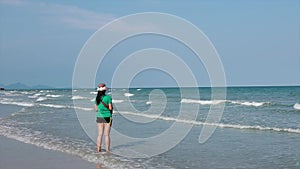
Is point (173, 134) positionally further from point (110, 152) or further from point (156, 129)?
point (110, 152)

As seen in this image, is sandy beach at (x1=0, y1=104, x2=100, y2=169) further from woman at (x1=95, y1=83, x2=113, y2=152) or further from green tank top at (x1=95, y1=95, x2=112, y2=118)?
green tank top at (x1=95, y1=95, x2=112, y2=118)

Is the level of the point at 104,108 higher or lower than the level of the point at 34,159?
higher

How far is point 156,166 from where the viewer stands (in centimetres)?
952

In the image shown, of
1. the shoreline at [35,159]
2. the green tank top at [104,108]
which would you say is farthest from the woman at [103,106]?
the shoreline at [35,159]

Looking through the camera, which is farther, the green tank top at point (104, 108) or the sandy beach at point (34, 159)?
the green tank top at point (104, 108)

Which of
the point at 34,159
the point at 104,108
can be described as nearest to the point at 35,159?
the point at 34,159

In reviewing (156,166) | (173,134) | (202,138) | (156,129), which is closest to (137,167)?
(156,166)

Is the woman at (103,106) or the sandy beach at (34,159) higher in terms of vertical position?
the woman at (103,106)

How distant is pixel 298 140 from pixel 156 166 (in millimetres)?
6511

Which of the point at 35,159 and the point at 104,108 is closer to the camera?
the point at 35,159

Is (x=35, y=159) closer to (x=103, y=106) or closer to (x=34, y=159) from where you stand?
(x=34, y=159)

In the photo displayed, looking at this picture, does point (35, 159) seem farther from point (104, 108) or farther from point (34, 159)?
point (104, 108)

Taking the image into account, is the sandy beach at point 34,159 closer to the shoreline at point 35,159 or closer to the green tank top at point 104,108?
the shoreline at point 35,159

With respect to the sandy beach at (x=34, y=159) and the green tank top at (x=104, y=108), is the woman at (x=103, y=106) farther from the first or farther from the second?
the sandy beach at (x=34, y=159)
